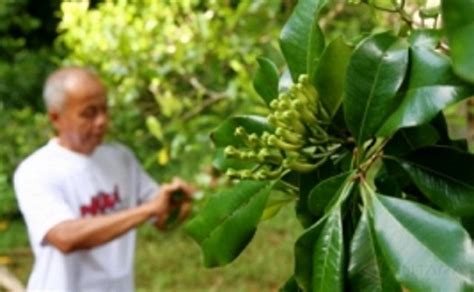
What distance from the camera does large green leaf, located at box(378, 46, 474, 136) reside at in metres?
0.66

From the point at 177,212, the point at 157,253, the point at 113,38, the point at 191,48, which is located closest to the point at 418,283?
the point at 177,212

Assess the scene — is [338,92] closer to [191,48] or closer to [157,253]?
[191,48]

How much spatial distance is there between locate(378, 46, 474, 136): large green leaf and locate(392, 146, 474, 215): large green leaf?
0.06 m

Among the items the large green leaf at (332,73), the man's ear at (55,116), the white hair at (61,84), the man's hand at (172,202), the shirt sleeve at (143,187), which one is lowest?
the shirt sleeve at (143,187)

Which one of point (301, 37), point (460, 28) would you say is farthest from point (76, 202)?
point (460, 28)

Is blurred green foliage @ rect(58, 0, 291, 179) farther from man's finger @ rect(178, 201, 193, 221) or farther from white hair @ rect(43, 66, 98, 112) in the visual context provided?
white hair @ rect(43, 66, 98, 112)

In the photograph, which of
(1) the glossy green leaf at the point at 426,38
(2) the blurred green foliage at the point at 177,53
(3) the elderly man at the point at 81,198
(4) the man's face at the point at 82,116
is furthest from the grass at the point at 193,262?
(1) the glossy green leaf at the point at 426,38

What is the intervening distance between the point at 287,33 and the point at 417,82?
180 millimetres

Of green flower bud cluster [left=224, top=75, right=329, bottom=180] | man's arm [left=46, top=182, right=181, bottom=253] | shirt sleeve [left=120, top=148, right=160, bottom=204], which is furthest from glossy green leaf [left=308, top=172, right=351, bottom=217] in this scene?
shirt sleeve [left=120, top=148, right=160, bottom=204]

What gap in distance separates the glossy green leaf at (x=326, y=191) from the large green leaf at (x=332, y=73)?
0.23ft

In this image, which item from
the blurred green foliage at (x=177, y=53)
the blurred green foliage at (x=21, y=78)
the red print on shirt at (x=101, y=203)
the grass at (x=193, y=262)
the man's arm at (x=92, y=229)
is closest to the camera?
the man's arm at (x=92, y=229)

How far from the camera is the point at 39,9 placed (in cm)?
866

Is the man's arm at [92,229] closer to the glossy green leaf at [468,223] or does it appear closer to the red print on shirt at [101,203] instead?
the red print on shirt at [101,203]

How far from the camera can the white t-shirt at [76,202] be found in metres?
2.39
